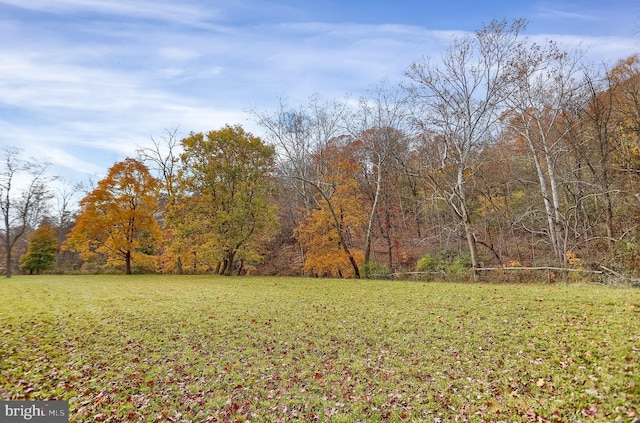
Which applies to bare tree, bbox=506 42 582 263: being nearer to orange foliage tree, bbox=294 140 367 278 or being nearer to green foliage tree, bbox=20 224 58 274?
orange foliage tree, bbox=294 140 367 278

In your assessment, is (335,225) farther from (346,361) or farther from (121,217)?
(121,217)

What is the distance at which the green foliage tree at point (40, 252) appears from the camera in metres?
28.5

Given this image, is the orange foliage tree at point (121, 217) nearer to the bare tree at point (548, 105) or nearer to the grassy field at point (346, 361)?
the grassy field at point (346, 361)

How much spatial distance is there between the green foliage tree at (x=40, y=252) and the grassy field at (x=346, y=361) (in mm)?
24072

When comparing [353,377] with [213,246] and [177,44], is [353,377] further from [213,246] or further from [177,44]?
[213,246]

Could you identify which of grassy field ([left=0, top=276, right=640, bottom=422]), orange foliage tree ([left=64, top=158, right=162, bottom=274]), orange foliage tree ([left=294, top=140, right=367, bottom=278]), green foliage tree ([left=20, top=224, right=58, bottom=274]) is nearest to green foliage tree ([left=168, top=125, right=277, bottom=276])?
orange foliage tree ([left=294, top=140, right=367, bottom=278])

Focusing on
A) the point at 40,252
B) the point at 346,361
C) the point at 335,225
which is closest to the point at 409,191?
the point at 335,225

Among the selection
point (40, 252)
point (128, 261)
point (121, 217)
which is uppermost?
point (121, 217)

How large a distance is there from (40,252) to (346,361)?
34.3 metres

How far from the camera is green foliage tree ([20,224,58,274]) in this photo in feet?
93.4

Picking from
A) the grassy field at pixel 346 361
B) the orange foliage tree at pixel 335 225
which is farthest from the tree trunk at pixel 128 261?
the grassy field at pixel 346 361

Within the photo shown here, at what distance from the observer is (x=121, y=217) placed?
81.2 ft

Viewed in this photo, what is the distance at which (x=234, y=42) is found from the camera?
12.3 metres

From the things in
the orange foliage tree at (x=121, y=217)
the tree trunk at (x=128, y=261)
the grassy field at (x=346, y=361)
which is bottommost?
the grassy field at (x=346, y=361)
